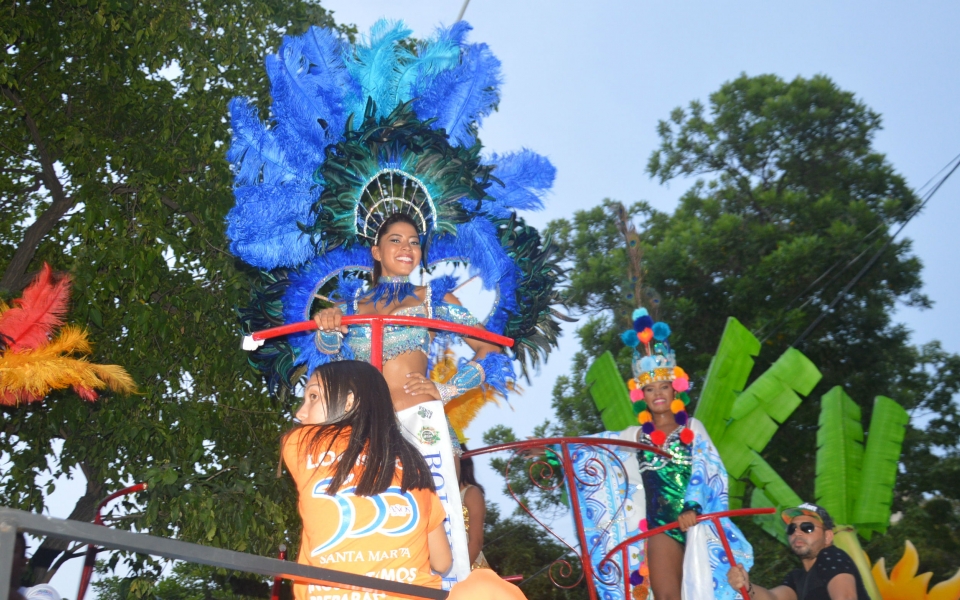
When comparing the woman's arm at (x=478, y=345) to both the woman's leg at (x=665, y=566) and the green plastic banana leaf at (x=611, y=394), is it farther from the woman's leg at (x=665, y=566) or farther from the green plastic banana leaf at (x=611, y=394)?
the green plastic banana leaf at (x=611, y=394)

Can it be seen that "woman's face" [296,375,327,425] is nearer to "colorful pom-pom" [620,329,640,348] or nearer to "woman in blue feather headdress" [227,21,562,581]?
"woman in blue feather headdress" [227,21,562,581]

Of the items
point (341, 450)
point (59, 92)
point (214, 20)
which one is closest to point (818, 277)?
point (214, 20)

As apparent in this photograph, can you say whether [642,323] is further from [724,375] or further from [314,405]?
[724,375]

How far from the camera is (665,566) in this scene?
554 centimetres

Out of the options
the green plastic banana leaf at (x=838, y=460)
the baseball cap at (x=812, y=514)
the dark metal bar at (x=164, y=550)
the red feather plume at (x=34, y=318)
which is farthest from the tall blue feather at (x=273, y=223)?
the green plastic banana leaf at (x=838, y=460)

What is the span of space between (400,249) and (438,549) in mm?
2066

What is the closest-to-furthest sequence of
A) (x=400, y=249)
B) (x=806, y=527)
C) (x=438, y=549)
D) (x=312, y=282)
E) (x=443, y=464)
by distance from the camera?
(x=438, y=549) < (x=443, y=464) < (x=400, y=249) < (x=312, y=282) < (x=806, y=527)

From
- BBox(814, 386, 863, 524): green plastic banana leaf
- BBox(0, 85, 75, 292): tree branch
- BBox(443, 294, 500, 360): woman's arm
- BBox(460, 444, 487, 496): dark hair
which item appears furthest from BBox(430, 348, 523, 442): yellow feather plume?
BBox(814, 386, 863, 524): green plastic banana leaf

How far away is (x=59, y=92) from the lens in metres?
8.20

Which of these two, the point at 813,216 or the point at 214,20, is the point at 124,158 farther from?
the point at 813,216

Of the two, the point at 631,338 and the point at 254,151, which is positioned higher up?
the point at 254,151

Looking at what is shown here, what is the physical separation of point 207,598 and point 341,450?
8398mm

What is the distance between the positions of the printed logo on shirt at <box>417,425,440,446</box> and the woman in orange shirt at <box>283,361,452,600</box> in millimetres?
1347

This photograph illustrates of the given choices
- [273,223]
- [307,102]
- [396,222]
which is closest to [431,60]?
[307,102]
